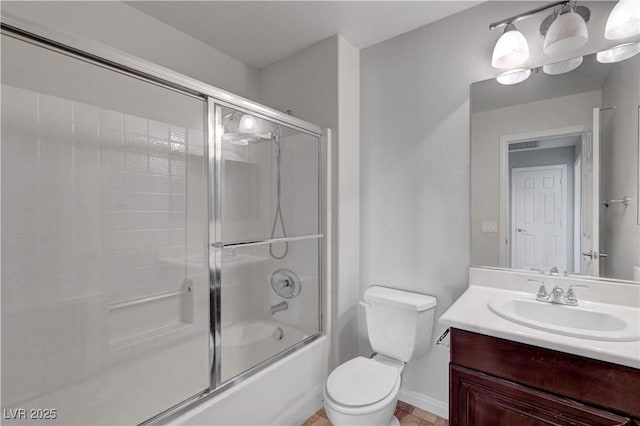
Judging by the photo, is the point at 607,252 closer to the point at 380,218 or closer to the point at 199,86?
the point at 380,218

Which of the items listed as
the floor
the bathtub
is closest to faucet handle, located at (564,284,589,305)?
the floor

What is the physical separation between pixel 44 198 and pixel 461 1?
8.00ft

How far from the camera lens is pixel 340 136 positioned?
200cm

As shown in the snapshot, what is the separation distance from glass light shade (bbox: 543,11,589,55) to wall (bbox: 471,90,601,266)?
0.25 metres

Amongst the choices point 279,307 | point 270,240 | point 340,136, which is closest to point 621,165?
point 340,136

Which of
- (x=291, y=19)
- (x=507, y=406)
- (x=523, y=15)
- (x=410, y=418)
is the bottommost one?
(x=410, y=418)

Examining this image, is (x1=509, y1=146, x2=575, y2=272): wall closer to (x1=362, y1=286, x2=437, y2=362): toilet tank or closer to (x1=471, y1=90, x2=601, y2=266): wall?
(x1=471, y1=90, x2=601, y2=266): wall

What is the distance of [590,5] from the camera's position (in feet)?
→ 4.60

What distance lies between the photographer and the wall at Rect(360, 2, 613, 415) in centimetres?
174

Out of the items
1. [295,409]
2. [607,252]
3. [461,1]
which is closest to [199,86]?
[461,1]

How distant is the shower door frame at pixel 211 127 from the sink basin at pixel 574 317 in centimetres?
108

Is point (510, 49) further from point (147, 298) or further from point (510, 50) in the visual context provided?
point (147, 298)

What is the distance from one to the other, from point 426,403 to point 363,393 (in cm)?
71

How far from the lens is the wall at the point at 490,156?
5.11ft
